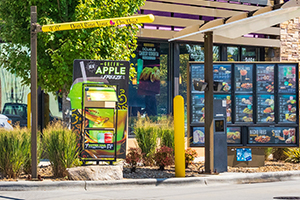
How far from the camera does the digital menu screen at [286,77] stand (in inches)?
499

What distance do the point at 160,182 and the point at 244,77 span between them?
4481 mm

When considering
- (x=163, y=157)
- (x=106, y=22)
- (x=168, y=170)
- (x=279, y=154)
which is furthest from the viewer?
(x=279, y=154)

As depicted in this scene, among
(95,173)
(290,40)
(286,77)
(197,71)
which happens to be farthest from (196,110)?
(290,40)

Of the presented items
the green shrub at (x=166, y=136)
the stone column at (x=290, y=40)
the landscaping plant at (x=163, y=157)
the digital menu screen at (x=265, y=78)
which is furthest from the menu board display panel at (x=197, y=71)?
the stone column at (x=290, y=40)

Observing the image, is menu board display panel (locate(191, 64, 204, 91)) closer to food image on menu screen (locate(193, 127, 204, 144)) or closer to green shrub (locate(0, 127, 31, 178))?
food image on menu screen (locate(193, 127, 204, 144))

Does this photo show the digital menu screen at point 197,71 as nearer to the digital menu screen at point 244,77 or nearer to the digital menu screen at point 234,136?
the digital menu screen at point 244,77

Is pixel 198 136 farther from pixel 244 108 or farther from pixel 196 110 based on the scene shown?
pixel 244 108

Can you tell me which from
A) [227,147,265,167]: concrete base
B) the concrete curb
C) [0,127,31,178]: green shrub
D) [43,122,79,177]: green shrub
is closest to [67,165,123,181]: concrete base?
the concrete curb

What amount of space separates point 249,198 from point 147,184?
2.31 metres

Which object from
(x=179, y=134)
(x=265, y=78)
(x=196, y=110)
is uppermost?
(x=265, y=78)

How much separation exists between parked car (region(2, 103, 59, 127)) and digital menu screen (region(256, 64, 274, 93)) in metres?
7.66

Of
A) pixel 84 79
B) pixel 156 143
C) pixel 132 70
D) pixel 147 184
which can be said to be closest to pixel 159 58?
pixel 132 70

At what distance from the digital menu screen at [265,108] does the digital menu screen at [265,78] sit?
20 centimetres

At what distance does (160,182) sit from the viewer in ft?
31.7
